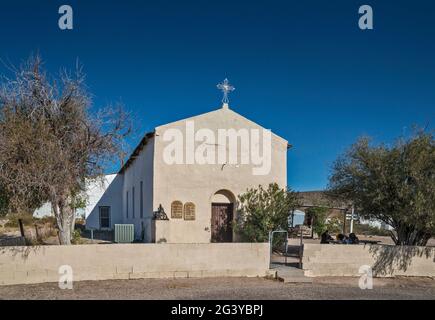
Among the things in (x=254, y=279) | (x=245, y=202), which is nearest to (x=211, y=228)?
(x=245, y=202)

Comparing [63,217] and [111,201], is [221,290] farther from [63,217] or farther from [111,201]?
[111,201]

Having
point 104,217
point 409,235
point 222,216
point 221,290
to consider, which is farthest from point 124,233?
point 104,217

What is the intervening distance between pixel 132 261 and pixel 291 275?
15.5 feet

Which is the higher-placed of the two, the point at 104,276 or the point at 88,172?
the point at 88,172

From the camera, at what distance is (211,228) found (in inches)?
750

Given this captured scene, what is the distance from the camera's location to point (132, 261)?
12.0 m

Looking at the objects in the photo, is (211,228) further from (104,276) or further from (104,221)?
(104,221)

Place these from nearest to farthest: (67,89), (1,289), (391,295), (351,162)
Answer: (1,289), (391,295), (67,89), (351,162)

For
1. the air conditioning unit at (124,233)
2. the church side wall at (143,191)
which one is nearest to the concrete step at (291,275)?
the church side wall at (143,191)

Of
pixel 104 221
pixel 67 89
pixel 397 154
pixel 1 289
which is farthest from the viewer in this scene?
pixel 104 221

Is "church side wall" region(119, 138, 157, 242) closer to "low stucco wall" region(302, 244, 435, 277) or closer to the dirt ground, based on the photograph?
the dirt ground

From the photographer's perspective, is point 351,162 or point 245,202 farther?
point 245,202

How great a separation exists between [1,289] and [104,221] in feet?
80.0

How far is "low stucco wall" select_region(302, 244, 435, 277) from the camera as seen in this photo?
13.3m
